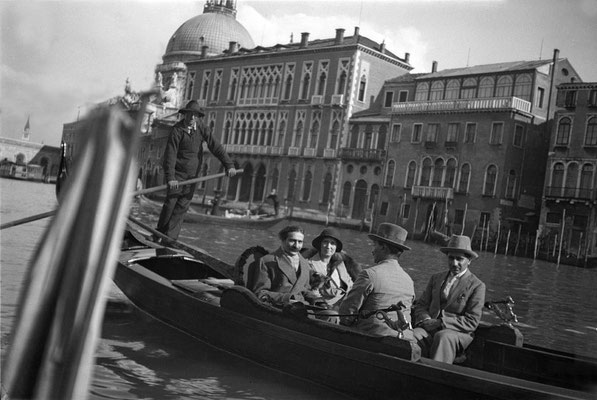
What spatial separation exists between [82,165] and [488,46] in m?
2.96

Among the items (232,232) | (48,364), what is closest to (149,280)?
(48,364)

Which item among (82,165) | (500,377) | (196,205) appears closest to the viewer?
(82,165)

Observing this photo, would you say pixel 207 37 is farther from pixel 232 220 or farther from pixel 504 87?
pixel 232 220

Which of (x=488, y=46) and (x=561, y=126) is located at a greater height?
(x=561, y=126)

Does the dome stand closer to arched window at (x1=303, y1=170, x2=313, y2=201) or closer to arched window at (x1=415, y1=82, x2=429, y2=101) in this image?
arched window at (x1=303, y1=170, x2=313, y2=201)

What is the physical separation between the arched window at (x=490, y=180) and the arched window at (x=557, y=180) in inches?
79.9

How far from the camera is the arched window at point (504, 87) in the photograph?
2541cm

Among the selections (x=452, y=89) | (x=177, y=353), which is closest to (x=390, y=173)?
(x=452, y=89)

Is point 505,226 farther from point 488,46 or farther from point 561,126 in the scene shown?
point 488,46

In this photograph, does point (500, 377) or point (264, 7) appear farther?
point (264, 7)

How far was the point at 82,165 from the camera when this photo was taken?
833mm

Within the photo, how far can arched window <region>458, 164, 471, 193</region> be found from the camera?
25828mm

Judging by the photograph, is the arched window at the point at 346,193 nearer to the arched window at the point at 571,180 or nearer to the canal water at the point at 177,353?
the arched window at the point at 571,180

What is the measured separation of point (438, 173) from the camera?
26953mm
